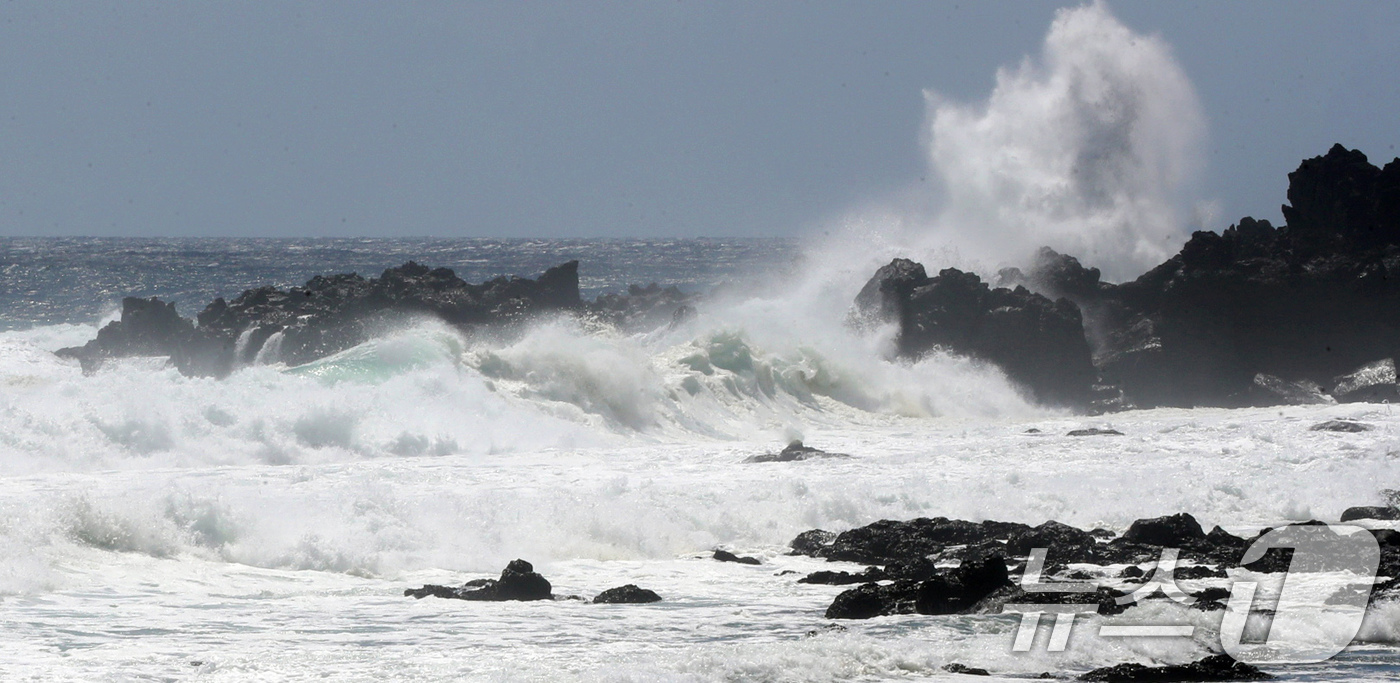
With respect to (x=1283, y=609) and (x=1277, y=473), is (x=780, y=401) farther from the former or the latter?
(x=1283, y=609)

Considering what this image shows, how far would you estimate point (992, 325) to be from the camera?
34938 mm

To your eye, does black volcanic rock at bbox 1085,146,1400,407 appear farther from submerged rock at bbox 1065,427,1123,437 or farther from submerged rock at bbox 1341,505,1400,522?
submerged rock at bbox 1341,505,1400,522

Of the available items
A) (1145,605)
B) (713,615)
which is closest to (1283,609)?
(1145,605)

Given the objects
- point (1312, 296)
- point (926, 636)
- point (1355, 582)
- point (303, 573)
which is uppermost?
point (1312, 296)

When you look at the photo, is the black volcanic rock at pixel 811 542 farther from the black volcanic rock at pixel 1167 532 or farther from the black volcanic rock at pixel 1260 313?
the black volcanic rock at pixel 1260 313

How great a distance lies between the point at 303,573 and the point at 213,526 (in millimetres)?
A: 1388

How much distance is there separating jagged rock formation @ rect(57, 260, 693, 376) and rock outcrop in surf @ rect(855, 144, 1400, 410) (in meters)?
8.77

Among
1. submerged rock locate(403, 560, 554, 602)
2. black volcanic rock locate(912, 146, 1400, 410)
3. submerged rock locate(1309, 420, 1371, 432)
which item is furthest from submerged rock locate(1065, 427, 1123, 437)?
submerged rock locate(403, 560, 554, 602)

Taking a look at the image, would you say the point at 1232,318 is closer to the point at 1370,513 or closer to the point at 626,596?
the point at 1370,513

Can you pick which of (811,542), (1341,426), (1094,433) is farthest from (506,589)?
(1341,426)

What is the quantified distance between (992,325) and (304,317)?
18659 millimetres

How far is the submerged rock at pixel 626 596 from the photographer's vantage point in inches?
468

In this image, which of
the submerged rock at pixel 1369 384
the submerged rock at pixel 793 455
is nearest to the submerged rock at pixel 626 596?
the submerged rock at pixel 793 455

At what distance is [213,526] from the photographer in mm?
13836
